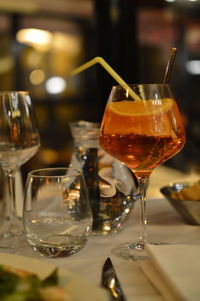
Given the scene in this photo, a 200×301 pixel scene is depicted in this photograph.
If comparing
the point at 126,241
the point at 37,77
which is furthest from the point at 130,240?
the point at 37,77

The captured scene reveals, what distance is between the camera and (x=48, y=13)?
5.98 m

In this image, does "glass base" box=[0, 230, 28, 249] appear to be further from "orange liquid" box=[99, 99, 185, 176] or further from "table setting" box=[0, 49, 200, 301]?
"orange liquid" box=[99, 99, 185, 176]

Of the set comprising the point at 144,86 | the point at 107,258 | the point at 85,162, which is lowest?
the point at 107,258

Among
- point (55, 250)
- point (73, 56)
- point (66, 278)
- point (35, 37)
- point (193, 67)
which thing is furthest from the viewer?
point (73, 56)

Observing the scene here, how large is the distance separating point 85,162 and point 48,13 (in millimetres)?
5349

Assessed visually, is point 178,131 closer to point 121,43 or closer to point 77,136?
point 77,136

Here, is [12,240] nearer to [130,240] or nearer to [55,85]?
[130,240]

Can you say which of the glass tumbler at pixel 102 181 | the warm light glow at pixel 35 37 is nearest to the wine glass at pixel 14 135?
the glass tumbler at pixel 102 181

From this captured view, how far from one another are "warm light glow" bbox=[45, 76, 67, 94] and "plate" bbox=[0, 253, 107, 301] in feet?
17.8

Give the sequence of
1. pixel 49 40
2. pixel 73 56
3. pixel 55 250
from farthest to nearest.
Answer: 1. pixel 73 56
2. pixel 49 40
3. pixel 55 250

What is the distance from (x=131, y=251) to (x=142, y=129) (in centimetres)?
23

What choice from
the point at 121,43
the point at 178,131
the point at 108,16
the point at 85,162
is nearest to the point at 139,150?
the point at 178,131

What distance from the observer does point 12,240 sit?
94 cm

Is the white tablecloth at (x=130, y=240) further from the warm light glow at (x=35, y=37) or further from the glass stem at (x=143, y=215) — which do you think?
the warm light glow at (x=35, y=37)
